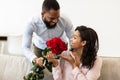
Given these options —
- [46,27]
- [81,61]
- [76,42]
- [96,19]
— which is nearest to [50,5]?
[46,27]

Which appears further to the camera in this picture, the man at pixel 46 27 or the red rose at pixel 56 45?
the man at pixel 46 27

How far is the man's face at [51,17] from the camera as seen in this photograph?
70.6 inches

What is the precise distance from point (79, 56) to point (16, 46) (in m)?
1.46

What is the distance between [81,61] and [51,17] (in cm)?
40

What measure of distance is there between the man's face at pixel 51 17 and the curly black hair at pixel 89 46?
202 millimetres

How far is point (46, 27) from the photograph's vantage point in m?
1.99

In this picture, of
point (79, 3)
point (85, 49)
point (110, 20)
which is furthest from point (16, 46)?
point (85, 49)

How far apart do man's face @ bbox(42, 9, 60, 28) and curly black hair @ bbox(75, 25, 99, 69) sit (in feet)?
0.66

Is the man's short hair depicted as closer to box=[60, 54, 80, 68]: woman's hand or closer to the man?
the man

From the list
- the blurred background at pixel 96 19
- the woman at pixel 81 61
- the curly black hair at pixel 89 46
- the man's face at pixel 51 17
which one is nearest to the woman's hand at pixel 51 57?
the woman at pixel 81 61

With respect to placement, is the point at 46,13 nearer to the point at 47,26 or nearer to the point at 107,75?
the point at 47,26

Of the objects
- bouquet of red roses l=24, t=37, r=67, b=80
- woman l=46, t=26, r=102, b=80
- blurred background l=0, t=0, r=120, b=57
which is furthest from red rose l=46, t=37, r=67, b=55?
blurred background l=0, t=0, r=120, b=57

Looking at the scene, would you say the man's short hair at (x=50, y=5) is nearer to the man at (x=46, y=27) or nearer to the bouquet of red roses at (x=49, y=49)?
the man at (x=46, y=27)

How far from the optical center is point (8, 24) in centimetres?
359
